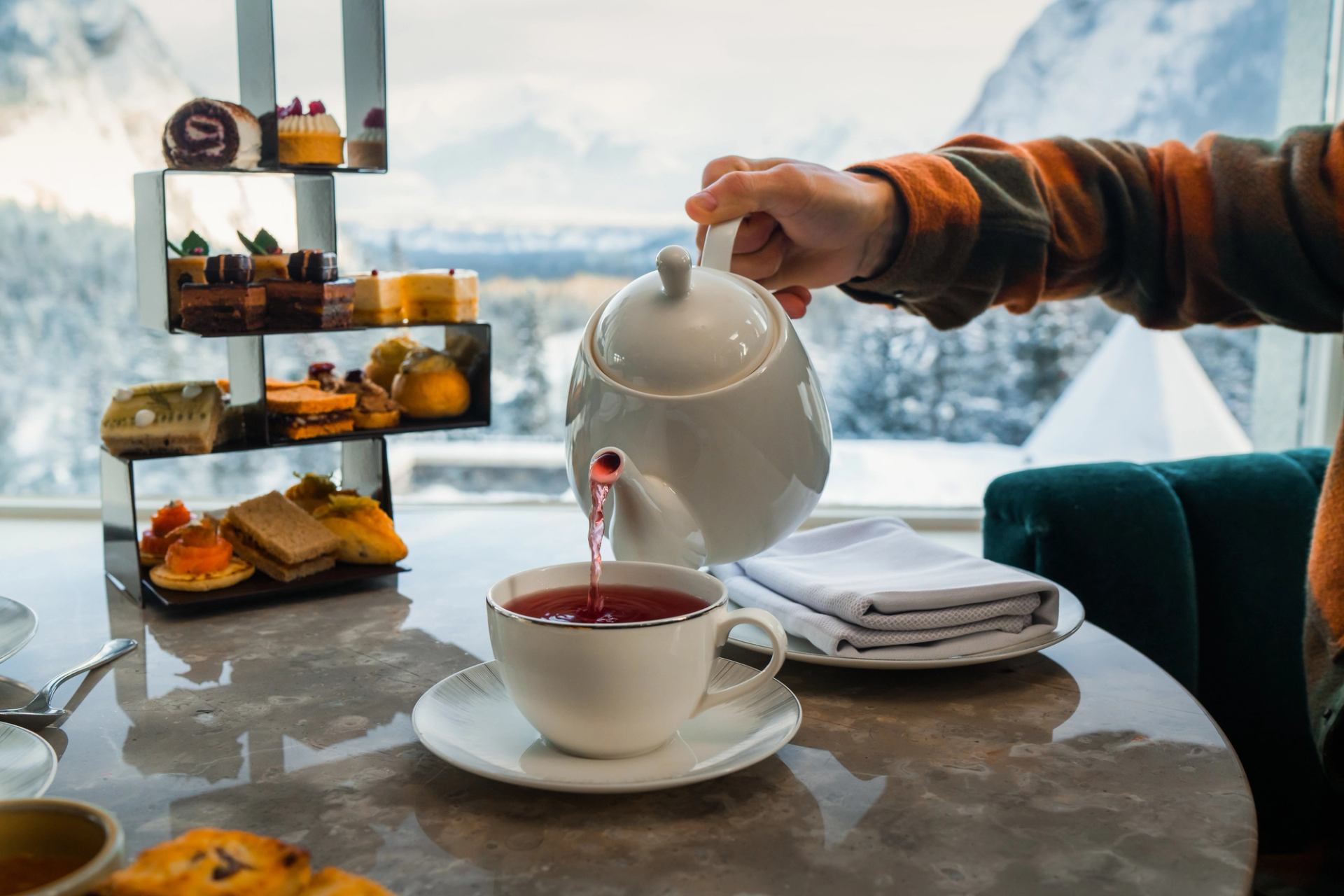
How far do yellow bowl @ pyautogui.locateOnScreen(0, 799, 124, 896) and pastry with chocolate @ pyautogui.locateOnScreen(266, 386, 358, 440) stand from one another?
718 millimetres

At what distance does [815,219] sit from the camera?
3.65 ft

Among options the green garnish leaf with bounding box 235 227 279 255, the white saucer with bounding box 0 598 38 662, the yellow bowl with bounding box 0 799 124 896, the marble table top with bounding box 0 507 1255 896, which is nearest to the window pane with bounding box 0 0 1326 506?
the green garnish leaf with bounding box 235 227 279 255

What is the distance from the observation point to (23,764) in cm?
66

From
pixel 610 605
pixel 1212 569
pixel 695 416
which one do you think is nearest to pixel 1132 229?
pixel 1212 569

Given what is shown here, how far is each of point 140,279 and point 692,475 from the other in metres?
0.73

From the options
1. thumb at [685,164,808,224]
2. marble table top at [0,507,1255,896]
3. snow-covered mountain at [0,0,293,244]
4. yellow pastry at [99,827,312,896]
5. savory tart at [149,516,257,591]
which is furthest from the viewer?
snow-covered mountain at [0,0,293,244]

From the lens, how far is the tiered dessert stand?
1.10 metres

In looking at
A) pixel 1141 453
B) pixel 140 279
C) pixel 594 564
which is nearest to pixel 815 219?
pixel 594 564

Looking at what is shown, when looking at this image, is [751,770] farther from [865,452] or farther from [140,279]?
[865,452]

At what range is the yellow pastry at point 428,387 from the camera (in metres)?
1.27

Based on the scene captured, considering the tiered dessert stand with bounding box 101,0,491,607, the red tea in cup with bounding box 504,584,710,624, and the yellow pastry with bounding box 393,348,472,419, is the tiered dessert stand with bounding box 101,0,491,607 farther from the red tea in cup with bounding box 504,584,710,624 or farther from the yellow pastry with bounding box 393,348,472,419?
the red tea in cup with bounding box 504,584,710,624

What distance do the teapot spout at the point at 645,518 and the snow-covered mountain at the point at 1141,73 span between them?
1.75m

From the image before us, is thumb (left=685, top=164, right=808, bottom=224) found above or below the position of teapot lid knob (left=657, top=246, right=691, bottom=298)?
above

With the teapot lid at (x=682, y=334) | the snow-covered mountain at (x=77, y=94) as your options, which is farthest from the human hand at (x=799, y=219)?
the snow-covered mountain at (x=77, y=94)
